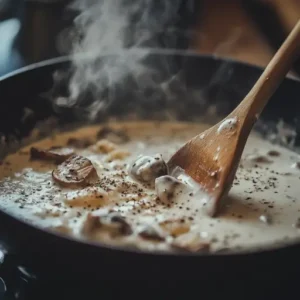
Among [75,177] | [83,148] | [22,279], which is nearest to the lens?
[22,279]

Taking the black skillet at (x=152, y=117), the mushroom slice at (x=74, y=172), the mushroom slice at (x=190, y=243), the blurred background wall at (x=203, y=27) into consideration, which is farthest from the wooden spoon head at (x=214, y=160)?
the blurred background wall at (x=203, y=27)

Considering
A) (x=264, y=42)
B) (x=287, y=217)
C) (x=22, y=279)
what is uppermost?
(x=264, y=42)

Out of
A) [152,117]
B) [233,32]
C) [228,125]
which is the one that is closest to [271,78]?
[228,125]

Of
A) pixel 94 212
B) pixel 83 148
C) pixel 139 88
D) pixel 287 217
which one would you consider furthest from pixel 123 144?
pixel 287 217

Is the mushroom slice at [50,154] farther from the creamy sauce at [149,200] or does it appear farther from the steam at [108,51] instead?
the steam at [108,51]

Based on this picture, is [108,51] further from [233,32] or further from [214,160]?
[233,32]

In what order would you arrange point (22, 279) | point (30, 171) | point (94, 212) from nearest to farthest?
point (22, 279) → point (94, 212) → point (30, 171)

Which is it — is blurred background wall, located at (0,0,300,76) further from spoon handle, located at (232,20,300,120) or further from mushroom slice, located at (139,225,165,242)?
mushroom slice, located at (139,225,165,242)

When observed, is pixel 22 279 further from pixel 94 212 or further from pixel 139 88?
pixel 139 88
